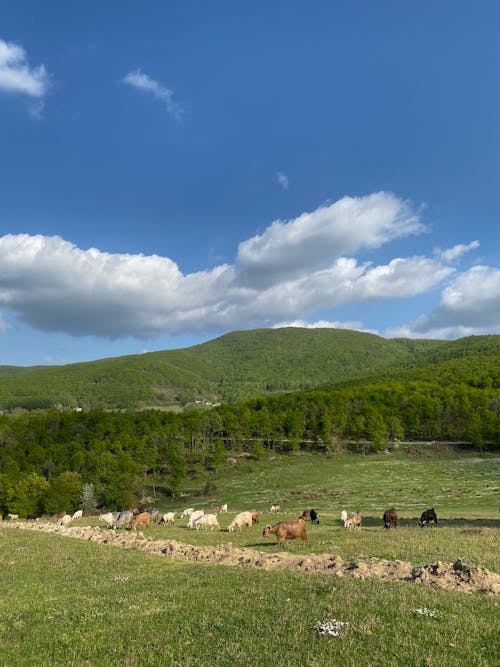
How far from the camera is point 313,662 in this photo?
8.50 meters

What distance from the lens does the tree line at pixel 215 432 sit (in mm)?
91750

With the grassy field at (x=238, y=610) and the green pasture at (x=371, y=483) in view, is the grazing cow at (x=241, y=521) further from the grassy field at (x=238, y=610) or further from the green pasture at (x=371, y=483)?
the green pasture at (x=371, y=483)

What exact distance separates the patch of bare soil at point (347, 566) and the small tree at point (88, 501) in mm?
53053

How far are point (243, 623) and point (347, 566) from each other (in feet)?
24.1

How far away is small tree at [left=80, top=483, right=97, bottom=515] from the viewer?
73.8m

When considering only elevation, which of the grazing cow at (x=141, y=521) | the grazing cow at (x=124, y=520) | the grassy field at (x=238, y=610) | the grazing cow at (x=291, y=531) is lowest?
the grazing cow at (x=124, y=520)

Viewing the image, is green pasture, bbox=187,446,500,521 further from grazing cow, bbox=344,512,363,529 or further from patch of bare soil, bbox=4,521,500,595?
patch of bare soil, bbox=4,521,500,595

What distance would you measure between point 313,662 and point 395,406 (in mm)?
123085

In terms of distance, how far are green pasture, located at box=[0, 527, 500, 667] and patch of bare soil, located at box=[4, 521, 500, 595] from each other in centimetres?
122

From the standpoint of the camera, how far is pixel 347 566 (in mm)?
16828

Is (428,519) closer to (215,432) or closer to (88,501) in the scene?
(88,501)

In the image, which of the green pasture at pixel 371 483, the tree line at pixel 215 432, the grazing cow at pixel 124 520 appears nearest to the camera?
the grazing cow at pixel 124 520

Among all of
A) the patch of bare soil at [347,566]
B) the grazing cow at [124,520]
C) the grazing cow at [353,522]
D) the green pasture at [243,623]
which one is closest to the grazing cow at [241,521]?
the grazing cow at [353,522]

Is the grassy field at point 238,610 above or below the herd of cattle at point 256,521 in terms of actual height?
above
